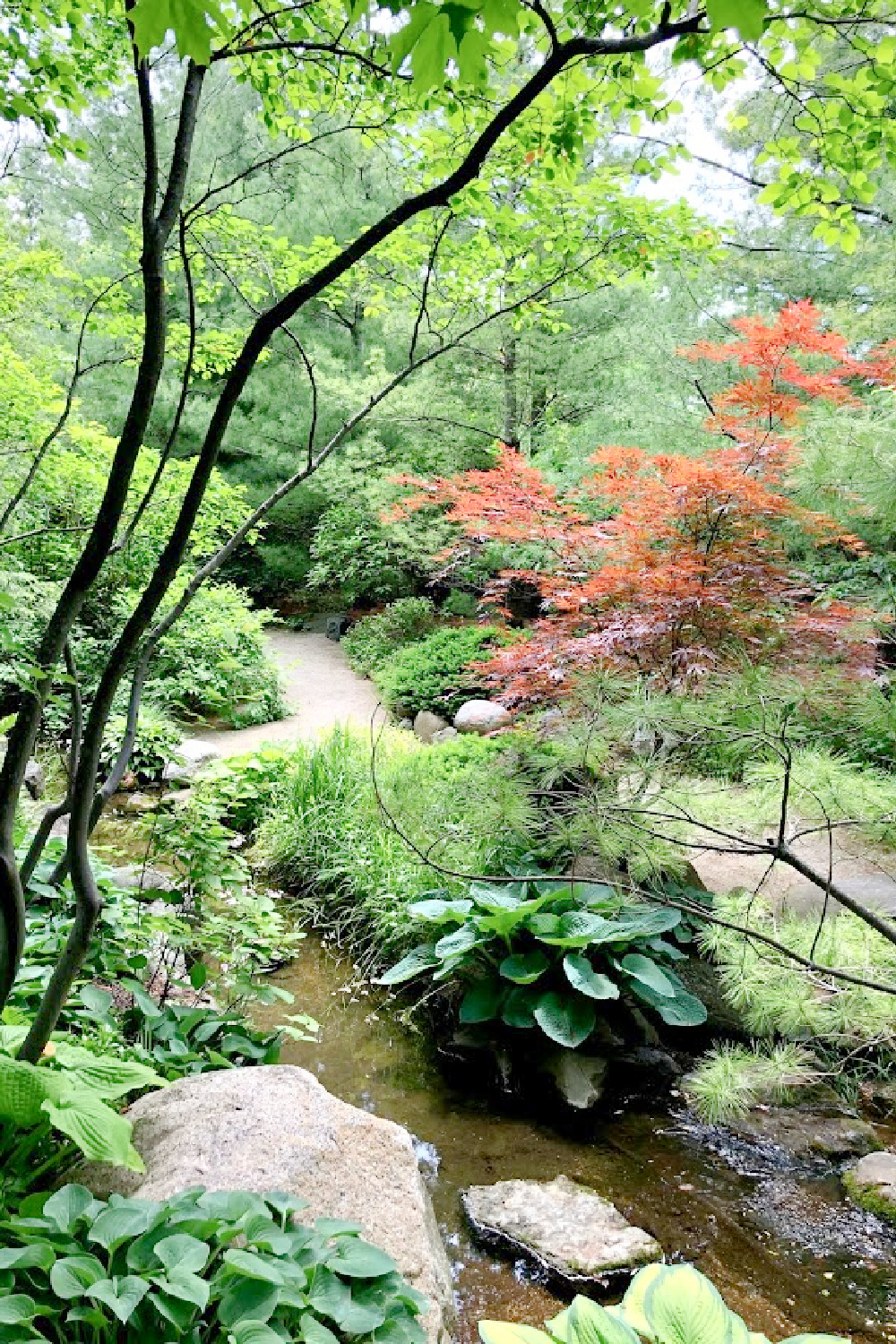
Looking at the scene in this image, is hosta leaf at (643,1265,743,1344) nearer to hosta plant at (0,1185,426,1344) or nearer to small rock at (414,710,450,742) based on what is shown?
hosta plant at (0,1185,426,1344)

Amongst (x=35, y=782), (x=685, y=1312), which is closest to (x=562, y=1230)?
(x=685, y=1312)

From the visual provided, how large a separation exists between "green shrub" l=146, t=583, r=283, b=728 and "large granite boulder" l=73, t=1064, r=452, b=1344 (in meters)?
4.74

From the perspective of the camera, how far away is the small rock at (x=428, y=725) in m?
6.95

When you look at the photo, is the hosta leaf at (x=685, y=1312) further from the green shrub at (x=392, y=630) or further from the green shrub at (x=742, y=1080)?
the green shrub at (x=392, y=630)

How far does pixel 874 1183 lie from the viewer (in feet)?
7.59

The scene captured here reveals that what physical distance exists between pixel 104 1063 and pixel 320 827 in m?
2.87

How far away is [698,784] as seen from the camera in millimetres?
2441

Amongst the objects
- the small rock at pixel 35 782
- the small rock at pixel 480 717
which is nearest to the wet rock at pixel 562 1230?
the small rock at pixel 35 782

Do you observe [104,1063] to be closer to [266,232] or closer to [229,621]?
[266,232]

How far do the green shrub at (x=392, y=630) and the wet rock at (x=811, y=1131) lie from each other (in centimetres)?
693

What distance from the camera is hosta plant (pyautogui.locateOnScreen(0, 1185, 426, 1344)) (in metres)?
1.14

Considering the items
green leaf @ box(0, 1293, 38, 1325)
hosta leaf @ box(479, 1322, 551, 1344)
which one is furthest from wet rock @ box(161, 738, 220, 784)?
hosta leaf @ box(479, 1322, 551, 1344)

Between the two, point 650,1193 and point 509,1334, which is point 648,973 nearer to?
point 650,1193

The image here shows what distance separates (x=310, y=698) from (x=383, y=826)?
4347mm
